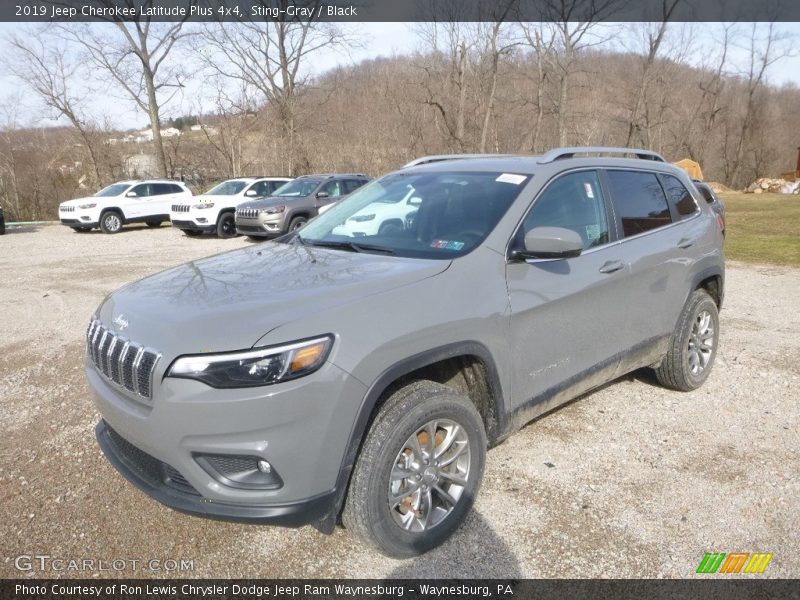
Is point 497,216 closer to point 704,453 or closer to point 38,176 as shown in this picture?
point 704,453

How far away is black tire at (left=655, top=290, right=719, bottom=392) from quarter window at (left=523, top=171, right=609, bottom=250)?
1249mm

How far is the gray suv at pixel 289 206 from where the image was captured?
13938 mm

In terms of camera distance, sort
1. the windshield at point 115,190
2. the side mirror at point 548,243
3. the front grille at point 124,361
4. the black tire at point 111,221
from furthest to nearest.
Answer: the windshield at point 115,190 → the black tire at point 111,221 → the side mirror at point 548,243 → the front grille at point 124,361

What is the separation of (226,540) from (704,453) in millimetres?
2895

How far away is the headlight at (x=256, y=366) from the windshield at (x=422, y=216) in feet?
3.35

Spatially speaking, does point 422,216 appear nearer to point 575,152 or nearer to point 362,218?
point 362,218

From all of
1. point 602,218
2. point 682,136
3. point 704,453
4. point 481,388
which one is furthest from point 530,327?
point 682,136

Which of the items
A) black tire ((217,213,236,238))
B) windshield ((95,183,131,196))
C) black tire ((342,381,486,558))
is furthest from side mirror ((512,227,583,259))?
windshield ((95,183,131,196))

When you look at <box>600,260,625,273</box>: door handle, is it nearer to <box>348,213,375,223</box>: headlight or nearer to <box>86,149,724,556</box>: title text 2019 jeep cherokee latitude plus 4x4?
<box>86,149,724,556</box>: title text 2019 jeep cherokee latitude plus 4x4

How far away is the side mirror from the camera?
2854mm

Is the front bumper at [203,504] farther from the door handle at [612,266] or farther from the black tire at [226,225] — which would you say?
the black tire at [226,225]

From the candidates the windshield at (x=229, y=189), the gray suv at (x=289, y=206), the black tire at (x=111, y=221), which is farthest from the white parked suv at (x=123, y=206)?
the gray suv at (x=289, y=206)

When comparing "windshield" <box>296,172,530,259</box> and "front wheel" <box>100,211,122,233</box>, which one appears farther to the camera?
"front wheel" <box>100,211,122,233</box>

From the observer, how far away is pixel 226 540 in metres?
2.81
